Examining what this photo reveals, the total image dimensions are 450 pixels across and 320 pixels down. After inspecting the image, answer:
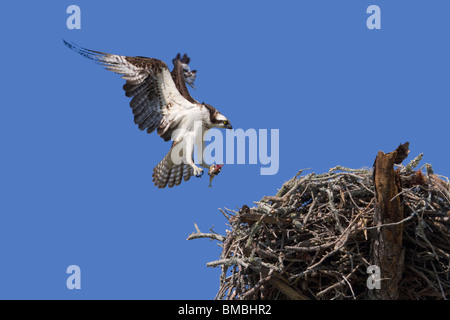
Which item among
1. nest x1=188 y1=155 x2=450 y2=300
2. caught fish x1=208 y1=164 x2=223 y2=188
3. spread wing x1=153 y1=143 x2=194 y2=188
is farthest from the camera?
spread wing x1=153 y1=143 x2=194 y2=188

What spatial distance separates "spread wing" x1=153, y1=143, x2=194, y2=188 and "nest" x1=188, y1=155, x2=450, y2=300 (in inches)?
113

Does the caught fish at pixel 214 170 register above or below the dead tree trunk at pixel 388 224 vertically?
above

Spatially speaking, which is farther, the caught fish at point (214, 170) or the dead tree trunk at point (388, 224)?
the caught fish at point (214, 170)

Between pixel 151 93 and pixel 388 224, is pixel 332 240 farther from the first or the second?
pixel 151 93

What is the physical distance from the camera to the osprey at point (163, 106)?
10.4m

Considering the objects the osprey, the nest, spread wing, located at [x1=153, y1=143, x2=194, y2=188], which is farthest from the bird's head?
the nest

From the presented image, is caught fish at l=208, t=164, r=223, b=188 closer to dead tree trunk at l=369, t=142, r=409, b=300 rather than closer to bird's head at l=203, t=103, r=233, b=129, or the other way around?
bird's head at l=203, t=103, r=233, b=129

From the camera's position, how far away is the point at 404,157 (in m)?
7.66

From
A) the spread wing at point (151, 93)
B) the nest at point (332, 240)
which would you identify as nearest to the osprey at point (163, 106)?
the spread wing at point (151, 93)

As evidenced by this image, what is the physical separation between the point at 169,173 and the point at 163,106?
105 centimetres

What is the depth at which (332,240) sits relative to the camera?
Answer: 782 cm

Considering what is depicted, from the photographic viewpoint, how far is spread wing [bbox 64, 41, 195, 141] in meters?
10.4

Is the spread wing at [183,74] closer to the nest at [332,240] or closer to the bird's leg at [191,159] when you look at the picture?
the bird's leg at [191,159]

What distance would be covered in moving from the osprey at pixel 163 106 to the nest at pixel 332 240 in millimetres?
2338
